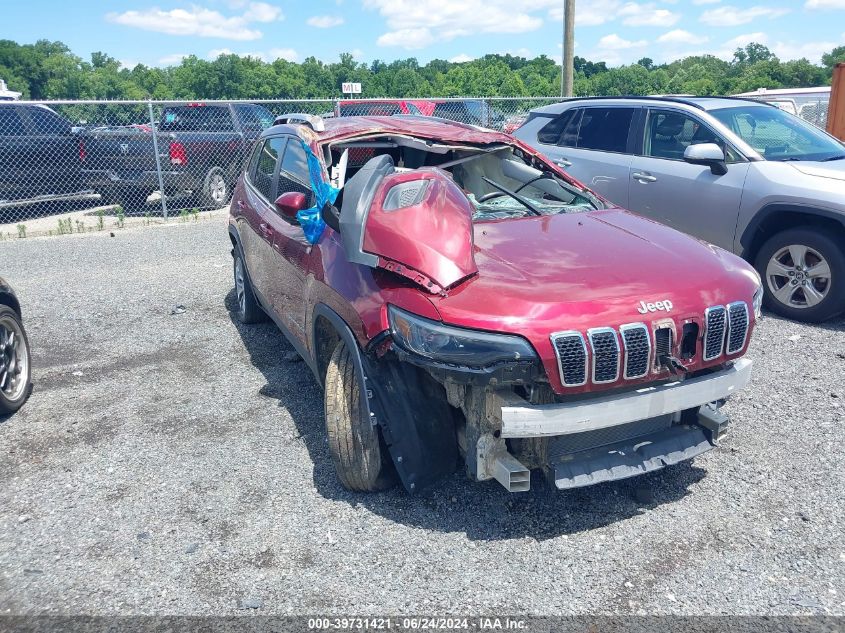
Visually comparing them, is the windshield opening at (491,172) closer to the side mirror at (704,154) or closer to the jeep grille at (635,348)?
the jeep grille at (635,348)

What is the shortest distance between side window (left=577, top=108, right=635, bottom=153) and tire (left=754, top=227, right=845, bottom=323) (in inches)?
77.2

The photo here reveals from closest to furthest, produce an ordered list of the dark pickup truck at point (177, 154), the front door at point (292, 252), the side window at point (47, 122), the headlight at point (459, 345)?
the headlight at point (459, 345) < the front door at point (292, 252) < the dark pickup truck at point (177, 154) < the side window at point (47, 122)

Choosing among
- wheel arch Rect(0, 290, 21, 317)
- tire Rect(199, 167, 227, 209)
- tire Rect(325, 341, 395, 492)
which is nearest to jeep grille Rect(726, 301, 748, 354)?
tire Rect(325, 341, 395, 492)

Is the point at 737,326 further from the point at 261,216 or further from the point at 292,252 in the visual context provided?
the point at 261,216

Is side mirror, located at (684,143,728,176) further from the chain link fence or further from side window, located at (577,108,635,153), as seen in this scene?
the chain link fence

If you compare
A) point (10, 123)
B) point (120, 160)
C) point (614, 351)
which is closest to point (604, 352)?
point (614, 351)

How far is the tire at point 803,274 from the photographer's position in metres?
5.77

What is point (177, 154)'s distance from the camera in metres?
12.1

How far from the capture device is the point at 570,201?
457 cm

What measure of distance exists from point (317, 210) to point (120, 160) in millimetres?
9624

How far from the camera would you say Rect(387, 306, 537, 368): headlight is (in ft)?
9.32

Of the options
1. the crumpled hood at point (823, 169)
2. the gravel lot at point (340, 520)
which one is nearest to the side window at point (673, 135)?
the crumpled hood at point (823, 169)

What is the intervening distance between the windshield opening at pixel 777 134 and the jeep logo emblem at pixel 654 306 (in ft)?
13.4

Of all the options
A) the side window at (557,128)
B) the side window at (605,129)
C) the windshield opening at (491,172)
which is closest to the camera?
the windshield opening at (491,172)
